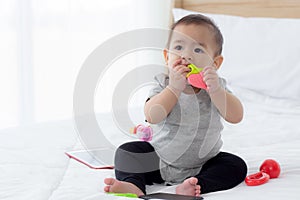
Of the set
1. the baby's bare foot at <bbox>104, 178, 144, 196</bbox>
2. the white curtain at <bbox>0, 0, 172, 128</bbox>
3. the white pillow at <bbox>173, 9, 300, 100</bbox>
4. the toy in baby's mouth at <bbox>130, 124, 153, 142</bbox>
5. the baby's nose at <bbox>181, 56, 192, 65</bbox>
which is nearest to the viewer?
the baby's bare foot at <bbox>104, 178, 144, 196</bbox>

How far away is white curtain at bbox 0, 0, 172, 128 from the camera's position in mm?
2191

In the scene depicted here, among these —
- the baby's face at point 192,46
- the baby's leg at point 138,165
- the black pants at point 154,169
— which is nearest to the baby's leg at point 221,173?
the black pants at point 154,169

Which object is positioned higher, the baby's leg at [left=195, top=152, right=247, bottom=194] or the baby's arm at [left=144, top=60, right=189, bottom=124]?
the baby's arm at [left=144, top=60, right=189, bottom=124]

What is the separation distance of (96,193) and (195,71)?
1.09ft

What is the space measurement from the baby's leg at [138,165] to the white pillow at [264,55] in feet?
3.04

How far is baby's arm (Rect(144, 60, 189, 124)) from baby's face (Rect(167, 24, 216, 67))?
3 centimetres

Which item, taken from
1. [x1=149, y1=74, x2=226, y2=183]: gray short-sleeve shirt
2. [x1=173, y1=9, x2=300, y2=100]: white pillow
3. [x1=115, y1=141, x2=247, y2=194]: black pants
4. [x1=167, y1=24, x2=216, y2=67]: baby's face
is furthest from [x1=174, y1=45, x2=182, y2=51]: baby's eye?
[x1=173, y1=9, x2=300, y2=100]: white pillow

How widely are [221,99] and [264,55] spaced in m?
0.98

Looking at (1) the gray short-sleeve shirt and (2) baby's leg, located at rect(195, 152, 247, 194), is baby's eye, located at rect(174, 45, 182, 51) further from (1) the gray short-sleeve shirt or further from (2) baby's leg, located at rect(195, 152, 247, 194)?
(2) baby's leg, located at rect(195, 152, 247, 194)

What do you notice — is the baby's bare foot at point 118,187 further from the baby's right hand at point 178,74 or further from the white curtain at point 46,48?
the white curtain at point 46,48

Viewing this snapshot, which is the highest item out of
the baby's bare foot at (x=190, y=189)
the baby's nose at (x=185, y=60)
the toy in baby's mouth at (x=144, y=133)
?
the baby's nose at (x=185, y=60)

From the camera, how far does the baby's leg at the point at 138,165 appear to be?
3.66 feet

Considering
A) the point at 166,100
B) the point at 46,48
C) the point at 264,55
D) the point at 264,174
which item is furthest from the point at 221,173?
the point at 46,48

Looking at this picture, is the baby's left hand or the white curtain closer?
the baby's left hand
